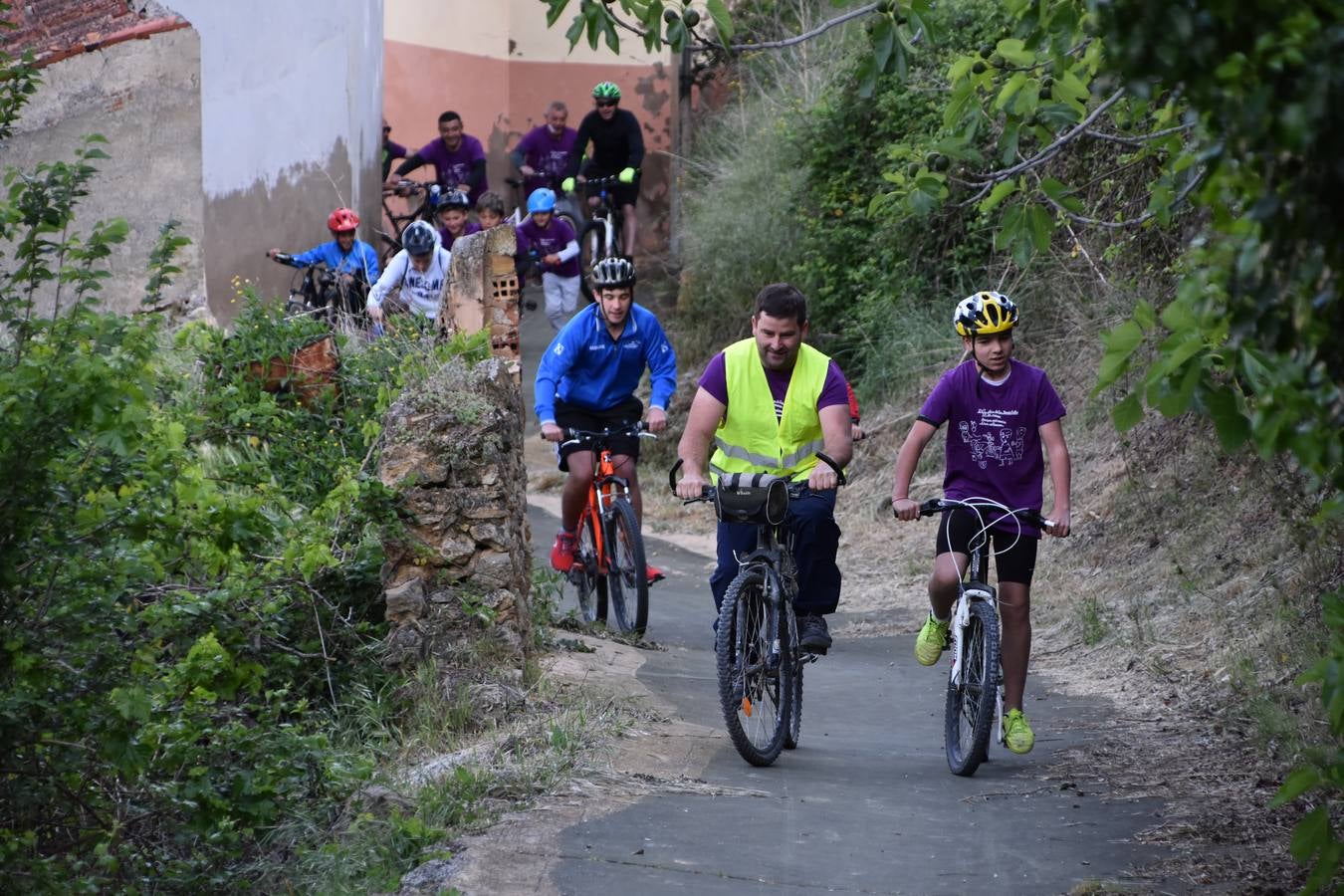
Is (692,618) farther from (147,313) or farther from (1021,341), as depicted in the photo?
(147,313)

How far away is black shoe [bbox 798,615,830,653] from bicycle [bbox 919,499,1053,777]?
575mm

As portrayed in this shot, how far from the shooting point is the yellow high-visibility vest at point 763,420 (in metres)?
7.43

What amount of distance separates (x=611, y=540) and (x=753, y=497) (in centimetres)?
317

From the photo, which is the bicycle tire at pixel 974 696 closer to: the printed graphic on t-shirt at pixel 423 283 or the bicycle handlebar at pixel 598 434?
the bicycle handlebar at pixel 598 434

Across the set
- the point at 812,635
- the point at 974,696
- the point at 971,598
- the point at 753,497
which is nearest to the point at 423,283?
the point at 812,635

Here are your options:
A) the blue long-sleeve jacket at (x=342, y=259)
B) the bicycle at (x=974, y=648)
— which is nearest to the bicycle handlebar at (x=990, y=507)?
the bicycle at (x=974, y=648)

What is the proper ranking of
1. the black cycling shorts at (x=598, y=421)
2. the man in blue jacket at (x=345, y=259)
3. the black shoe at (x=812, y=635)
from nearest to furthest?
the black shoe at (x=812, y=635)
the black cycling shorts at (x=598, y=421)
the man in blue jacket at (x=345, y=259)

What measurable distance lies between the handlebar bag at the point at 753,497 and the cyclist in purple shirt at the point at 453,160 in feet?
43.9

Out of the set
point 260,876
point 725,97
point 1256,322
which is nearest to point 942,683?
point 260,876

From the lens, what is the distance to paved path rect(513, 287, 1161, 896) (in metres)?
5.51

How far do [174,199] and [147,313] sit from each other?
33.1ft

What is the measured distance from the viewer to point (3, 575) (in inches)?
216

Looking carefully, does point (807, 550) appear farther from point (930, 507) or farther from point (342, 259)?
→ point (342, 259)

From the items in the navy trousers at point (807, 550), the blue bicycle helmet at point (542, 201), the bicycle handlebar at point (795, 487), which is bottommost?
the navy trousers at point (807, 550)
